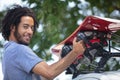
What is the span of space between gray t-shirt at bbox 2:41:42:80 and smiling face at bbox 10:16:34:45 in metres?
0.07

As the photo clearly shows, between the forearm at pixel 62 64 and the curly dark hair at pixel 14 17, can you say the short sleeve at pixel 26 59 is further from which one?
the curly dark hair at pixel 14 17

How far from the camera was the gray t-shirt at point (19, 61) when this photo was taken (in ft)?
9.20

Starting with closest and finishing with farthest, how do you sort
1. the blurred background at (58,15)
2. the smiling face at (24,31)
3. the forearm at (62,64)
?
1. the forearm at (62,64)
2. the smiling face at (24,31)
3. the blurred background at (58,15)

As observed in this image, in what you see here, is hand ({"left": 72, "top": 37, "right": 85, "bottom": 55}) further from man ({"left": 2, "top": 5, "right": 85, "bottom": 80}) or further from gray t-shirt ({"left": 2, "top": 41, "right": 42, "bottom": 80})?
gray t-shirt ({"left": 2, "top": 41, "right": 42, "bottom": 80})

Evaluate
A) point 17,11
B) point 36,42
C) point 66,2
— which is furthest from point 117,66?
point 17,11

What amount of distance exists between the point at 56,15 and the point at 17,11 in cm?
302

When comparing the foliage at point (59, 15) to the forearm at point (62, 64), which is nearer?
the forearm at point (62, 64)

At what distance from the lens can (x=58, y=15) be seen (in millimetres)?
6109

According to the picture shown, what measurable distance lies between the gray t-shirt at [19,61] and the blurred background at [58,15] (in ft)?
9.45

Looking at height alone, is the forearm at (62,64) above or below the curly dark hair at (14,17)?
below

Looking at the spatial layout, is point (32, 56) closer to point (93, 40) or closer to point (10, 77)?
point (10, 77)

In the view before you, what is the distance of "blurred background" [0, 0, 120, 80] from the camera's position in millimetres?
5988

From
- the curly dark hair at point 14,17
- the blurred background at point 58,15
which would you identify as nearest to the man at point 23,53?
the curly dark hair at point 14,17

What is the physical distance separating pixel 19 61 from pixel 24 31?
8.8 inches
